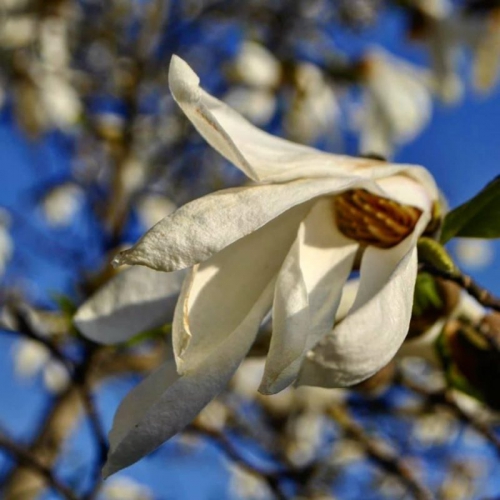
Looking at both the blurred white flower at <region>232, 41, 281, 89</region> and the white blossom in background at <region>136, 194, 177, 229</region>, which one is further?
the white blossom in background at <region>136, 194, 177, 229</region>

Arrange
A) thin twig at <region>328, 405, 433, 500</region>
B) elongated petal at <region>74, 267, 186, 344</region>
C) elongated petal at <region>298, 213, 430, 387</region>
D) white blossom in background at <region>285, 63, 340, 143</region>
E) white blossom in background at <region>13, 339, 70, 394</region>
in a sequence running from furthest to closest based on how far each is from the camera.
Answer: white blossom in background at <region>13, 339, 70, 394</region>
white blossom in background at <region>285, 63, 340, 143</region>
thin twig at <region>328, 405, 433, 500</region>
elongated petal at <region>74, 267, 186, 344</region>
elongated petal at <region>298, 213, 430, 387</region>

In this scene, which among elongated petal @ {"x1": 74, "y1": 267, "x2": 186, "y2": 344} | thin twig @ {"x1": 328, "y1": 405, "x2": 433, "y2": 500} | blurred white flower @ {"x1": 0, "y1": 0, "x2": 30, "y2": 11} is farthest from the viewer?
blurred white flower @ {"x1": 0, "y1": 0, "x2": 30, "y2": 11}

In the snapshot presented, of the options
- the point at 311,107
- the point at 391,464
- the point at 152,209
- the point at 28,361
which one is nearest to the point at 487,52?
the point at 311,107

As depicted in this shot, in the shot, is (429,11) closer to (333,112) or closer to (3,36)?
(333,112)

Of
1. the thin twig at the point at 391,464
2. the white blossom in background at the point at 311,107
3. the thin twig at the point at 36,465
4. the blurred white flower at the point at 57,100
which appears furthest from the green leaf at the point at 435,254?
the blurred white flower at the point at 57,100

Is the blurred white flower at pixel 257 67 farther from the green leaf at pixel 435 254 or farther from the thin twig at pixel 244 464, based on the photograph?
the green leaf at pixel 435 254

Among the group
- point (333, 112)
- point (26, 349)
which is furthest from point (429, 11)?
point (26, 349)

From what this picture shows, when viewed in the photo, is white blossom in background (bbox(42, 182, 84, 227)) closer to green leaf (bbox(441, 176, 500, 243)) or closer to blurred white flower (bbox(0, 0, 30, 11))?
blurred white flower (bbox(0, 0, 30, 11))

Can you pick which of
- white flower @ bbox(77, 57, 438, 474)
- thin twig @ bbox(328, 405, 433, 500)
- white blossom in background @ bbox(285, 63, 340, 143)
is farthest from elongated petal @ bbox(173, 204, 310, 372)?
white blossom in background @ bbox(285, 63, 340, 143)
